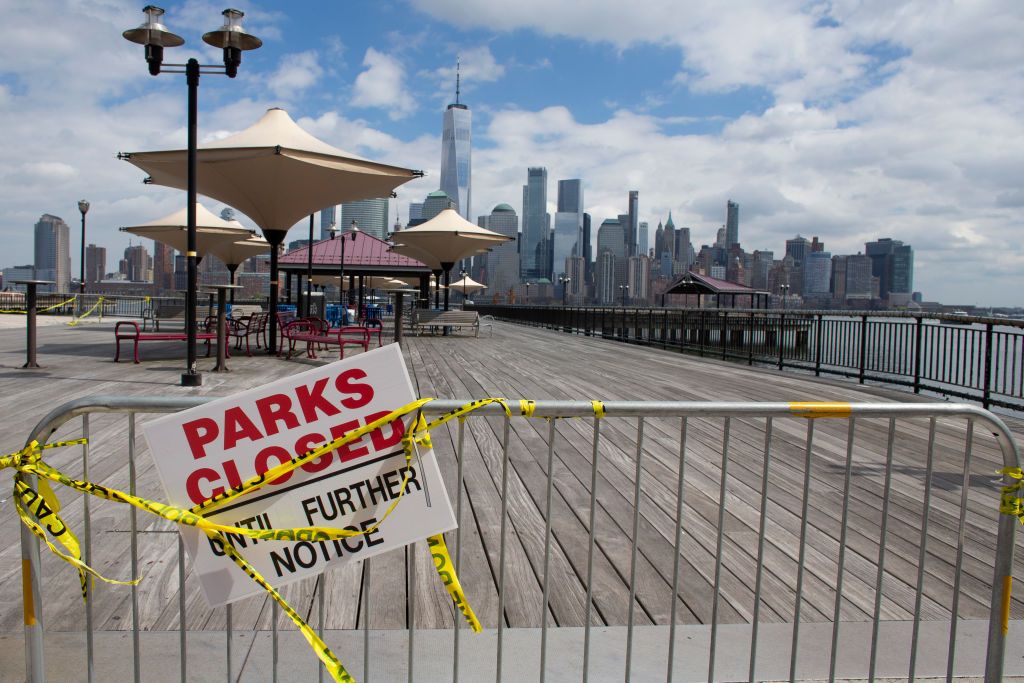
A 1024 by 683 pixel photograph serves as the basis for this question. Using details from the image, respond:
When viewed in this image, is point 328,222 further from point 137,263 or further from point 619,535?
point 619,535

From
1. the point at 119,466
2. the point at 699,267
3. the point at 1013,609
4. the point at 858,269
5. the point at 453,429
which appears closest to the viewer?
the point at 1013,609

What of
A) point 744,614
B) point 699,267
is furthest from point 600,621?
point 699,267

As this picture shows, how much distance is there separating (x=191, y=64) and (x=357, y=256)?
2241 cm

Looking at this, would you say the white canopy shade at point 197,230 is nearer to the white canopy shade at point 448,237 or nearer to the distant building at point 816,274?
the white canopy shade at point 448,237

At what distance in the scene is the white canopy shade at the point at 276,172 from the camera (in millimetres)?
11570

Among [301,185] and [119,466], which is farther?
[301,185]

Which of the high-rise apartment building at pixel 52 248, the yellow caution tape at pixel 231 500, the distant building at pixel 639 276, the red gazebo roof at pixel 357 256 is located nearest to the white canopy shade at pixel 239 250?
the red gazebo roof at pixel 357 256

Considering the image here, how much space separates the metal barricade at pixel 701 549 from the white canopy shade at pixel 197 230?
40.6 ft

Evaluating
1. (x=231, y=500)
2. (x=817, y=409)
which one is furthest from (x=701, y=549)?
(x=231, y=500)

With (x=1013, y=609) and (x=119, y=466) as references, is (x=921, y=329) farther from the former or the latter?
(x=119, y=466)

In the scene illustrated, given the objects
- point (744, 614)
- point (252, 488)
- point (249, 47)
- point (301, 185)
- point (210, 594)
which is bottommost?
point (744, 614)

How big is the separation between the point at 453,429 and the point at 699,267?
164 m

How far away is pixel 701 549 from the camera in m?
3.79

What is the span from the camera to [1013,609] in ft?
10.5
